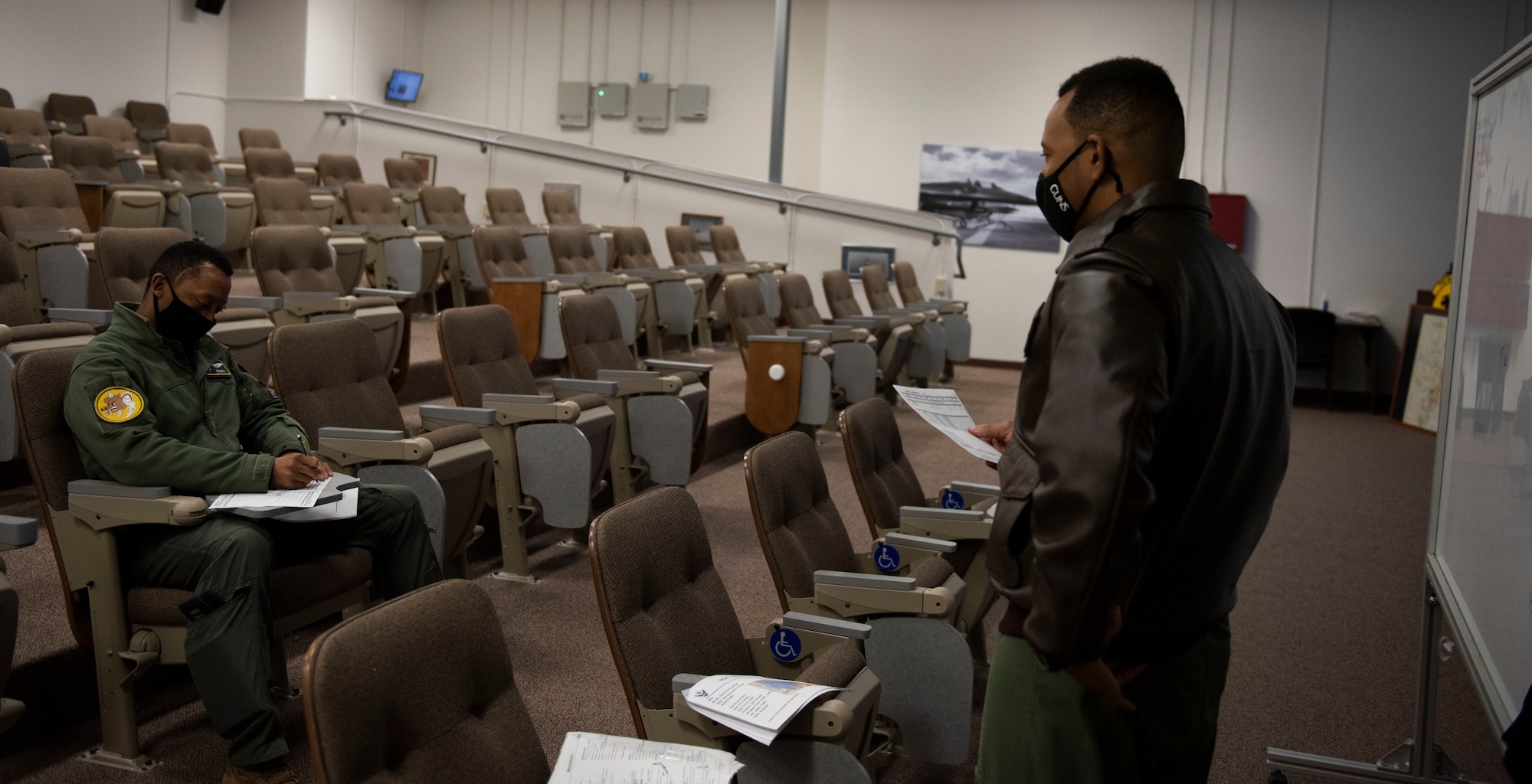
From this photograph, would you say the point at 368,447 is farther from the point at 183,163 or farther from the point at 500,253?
the point at 183,163

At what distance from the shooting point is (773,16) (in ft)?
36.8

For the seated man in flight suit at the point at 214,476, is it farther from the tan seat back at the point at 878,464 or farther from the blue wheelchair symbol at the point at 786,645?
the tan seat back at the point at 878,464

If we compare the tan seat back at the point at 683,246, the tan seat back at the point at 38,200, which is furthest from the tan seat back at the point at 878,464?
the tan seat back at the point at 683,246

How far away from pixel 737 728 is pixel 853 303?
6.23m

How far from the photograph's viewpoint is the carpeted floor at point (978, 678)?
2.49 meters

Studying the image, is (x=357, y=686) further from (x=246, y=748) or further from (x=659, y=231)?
(x=659, y=231)

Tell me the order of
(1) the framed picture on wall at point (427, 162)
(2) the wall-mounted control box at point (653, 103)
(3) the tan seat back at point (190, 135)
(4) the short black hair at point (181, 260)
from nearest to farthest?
(4) the short black hair at point (181, 260) < (3) the tan seat back at point (190, 135) < (1) the framed picture on wall at point (427, 162) < (2) the wall-mounted control box at point (653, 103)

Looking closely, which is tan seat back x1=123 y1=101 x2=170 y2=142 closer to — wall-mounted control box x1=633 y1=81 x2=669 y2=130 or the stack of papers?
wall-mounted control box x1=633 y1=81 x2=669 y2=130

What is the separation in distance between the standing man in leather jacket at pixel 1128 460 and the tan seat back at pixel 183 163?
7.55 meters

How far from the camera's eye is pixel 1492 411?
2160mm

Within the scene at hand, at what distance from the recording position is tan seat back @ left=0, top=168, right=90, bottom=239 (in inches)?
191

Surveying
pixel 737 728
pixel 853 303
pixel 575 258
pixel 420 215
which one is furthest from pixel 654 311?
pixel 737 728

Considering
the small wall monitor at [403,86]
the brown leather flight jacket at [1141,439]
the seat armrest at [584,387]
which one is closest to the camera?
the brown leather flight jacket at [1141,439]

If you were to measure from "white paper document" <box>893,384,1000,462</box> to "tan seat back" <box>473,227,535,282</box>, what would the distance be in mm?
4520
